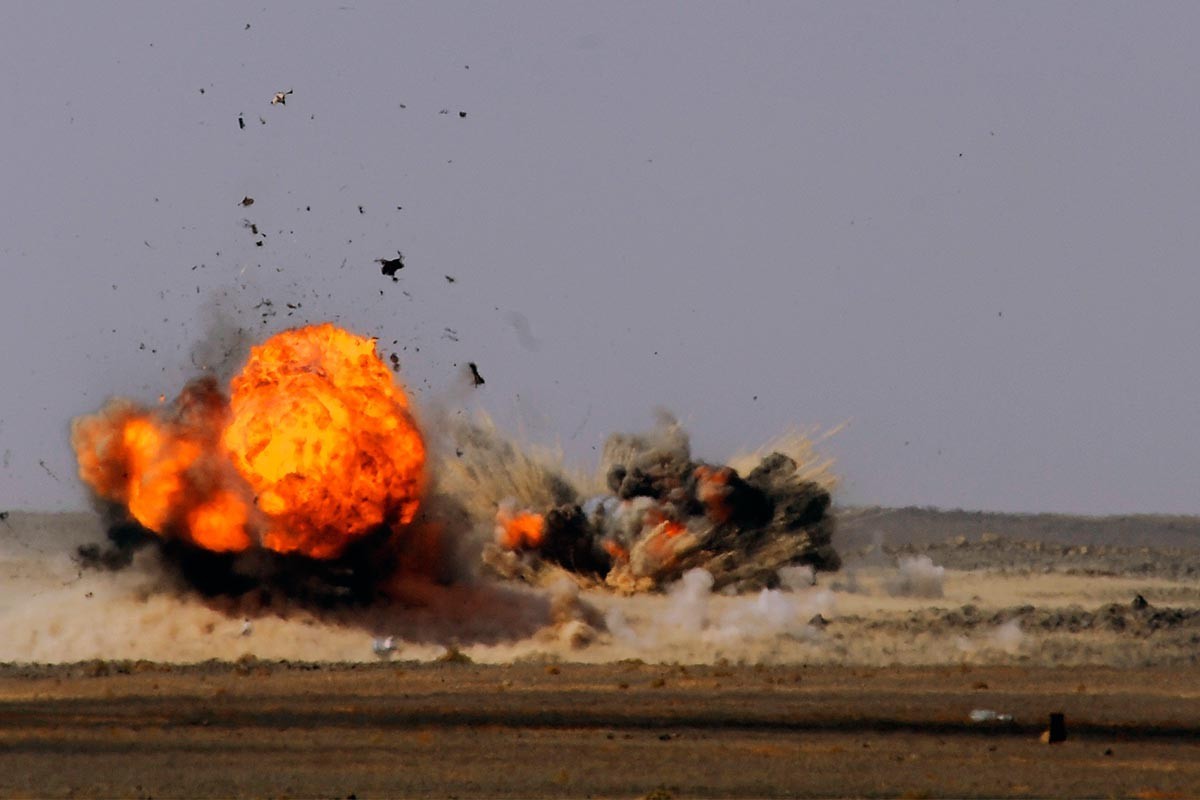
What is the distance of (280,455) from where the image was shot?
249 ft

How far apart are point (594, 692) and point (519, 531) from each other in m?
36.6

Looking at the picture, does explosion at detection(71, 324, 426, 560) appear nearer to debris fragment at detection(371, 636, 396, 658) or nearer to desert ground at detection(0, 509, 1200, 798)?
desert ground at detection(0, 509, 1200, 798)

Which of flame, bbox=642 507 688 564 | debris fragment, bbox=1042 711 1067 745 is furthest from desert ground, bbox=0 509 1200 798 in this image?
flame, bbox=642 507 688 564

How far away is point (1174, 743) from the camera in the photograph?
5291cm

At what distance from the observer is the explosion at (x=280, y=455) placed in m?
75.9

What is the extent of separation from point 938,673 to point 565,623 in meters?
15.3

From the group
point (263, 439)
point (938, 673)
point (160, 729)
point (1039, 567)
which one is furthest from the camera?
point (1039, 567)

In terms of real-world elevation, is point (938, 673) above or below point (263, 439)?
below

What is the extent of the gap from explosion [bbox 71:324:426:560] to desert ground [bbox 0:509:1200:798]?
280 centimetres

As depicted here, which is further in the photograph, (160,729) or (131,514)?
(131,514)

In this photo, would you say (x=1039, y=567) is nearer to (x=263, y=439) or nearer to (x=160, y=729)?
(x=263, y=439)

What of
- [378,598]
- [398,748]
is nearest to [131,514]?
[378,598]

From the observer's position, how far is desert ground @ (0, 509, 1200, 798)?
4791cm

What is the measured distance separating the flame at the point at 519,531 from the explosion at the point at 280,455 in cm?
1893
